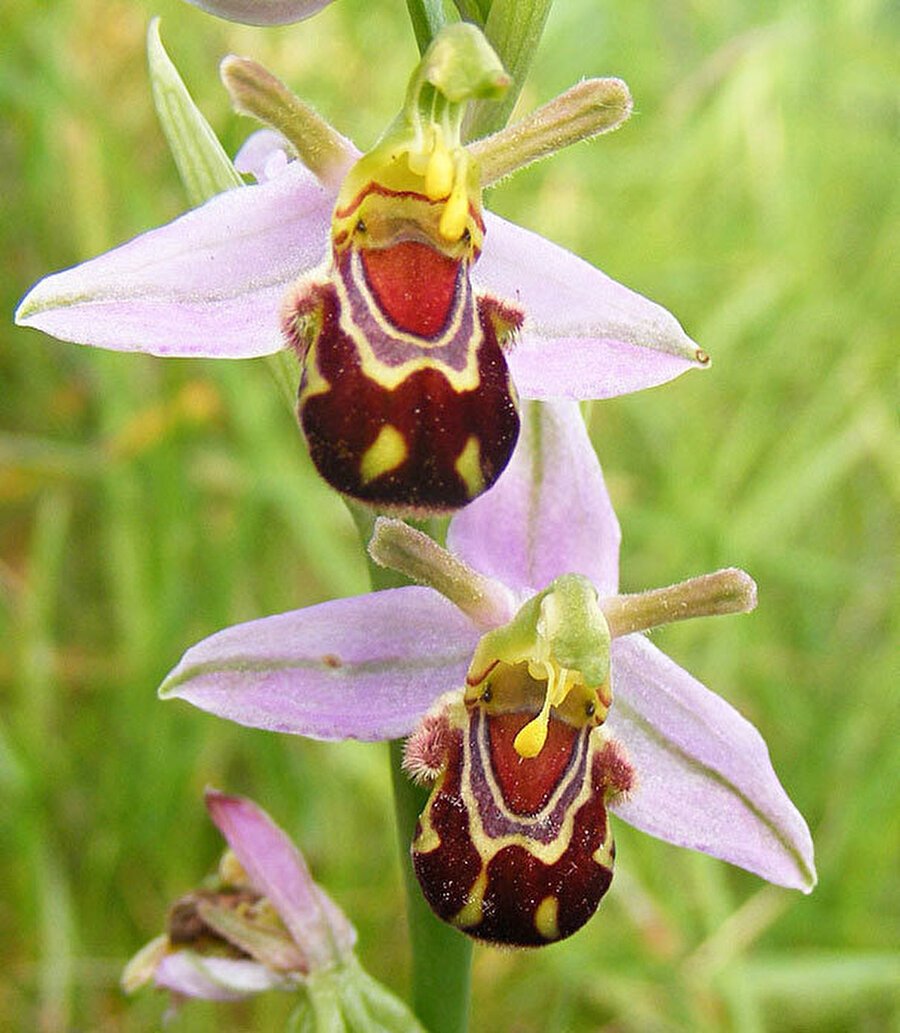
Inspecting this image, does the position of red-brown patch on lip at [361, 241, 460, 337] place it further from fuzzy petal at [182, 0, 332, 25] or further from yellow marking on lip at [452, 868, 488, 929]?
yellow marking on lip at [452, 868, 488, 929]

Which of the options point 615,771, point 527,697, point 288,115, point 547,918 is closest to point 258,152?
point 288,115

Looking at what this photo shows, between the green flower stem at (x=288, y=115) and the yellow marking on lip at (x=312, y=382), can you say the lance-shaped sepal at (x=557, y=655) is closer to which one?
the yellow marking on lip at (x=312, y=382)

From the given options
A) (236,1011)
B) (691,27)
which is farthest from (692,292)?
(236,1011)

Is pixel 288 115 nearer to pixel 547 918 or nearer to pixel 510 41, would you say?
pixel 510 41

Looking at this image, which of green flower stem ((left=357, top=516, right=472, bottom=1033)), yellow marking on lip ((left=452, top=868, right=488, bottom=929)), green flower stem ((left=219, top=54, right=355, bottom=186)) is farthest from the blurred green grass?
yellow marking on lip ((left=452, top=868, right=488, bottom=929))

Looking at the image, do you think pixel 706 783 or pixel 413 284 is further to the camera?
pixel 706 783

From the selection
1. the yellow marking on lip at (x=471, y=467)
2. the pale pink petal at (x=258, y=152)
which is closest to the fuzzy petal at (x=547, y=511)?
the yellow marking on lip at (x=471, y=467)

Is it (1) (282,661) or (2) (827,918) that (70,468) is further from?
(2) (827,918)
